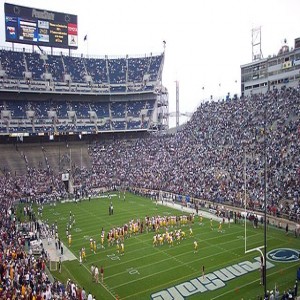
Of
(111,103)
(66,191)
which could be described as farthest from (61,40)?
(66,191)

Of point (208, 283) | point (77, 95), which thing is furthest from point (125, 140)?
point (208, 283)

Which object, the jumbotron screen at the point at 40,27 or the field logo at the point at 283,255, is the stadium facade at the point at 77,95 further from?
the field logo at the point at 283,255

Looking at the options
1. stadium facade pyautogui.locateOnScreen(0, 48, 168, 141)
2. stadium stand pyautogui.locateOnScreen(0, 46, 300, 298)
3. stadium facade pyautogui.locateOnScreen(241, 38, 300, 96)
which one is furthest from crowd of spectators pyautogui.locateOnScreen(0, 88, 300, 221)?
stadium facade pyautogui.locateOnScreen(0, 48, 168, 141)

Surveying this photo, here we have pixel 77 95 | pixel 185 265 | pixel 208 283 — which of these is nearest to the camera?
pixel 208 283

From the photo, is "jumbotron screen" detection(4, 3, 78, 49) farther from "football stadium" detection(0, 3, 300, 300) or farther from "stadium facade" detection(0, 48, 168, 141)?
"stadium facade" detection(0, 48, 168, 141)

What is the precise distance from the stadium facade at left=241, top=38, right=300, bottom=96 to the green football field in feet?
77.4

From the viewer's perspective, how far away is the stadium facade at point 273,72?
41688 millimetres

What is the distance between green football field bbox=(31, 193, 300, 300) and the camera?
51.0 feet

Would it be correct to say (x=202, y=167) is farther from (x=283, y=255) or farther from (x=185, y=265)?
(x=185, y=265)

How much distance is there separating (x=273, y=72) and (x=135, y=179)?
22939 millimetres

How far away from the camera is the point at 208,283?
52.9 ft

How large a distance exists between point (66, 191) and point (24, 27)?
26431 millimetres

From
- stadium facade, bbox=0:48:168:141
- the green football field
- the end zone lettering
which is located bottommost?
the green football field

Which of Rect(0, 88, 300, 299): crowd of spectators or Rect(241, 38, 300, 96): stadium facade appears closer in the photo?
Rect(0, 88, 300, 299): crowd of spectators
